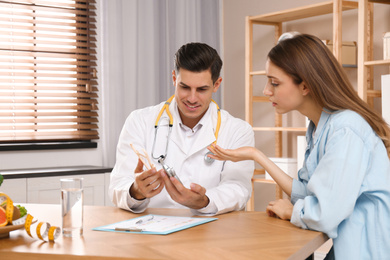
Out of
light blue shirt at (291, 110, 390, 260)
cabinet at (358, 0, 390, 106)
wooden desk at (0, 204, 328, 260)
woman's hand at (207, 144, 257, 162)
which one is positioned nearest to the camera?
wooden desk at (0, 204, 328, 260)

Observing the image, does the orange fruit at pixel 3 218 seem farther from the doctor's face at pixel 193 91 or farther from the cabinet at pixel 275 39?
the cabinet at pixel 275 39

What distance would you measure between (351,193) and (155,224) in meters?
0.60

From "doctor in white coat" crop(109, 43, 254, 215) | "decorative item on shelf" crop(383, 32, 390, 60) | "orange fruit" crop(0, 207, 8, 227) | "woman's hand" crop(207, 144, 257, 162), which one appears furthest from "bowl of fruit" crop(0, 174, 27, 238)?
"decorative item on shelf" crop(383, 32, 390, 60)

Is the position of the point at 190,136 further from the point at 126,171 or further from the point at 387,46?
the point at 387,46

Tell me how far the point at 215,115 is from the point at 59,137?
1851mm

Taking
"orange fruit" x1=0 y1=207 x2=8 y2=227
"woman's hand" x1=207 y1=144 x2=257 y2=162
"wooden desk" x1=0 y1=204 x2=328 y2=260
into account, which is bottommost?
"wooden desk" x1=0 y1=204 x2=328 y2=260

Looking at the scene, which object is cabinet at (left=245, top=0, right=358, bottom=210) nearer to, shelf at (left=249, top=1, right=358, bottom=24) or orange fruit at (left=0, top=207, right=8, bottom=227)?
shelf at (left=249, top=1, right=358, bottom=24)

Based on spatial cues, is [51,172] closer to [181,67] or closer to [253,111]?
[181,67]

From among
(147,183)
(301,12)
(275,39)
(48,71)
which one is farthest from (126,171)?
(275,39)

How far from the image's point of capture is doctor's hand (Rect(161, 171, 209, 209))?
5.58 ft

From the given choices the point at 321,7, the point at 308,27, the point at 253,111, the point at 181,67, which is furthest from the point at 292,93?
the point at 253,111

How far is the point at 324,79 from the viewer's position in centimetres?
166

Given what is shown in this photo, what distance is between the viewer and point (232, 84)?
15.2 feet

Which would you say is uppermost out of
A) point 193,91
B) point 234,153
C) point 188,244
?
point 193,91
